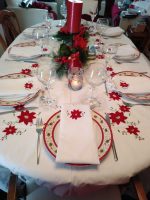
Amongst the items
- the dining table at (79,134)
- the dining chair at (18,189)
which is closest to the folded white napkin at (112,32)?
the dining table at (79,134)

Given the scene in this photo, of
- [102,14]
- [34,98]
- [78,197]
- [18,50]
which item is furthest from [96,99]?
[102,14]

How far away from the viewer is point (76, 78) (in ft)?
2.84

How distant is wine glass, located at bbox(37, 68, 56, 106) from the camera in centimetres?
80

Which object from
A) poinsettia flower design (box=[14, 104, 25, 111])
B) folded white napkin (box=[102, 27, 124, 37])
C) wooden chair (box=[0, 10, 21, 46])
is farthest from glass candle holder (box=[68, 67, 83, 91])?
Result: wooden chair (box=[0, 10, 21, 46])

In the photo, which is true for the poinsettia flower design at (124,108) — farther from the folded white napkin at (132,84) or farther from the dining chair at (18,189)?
the dining chair at (18,189)

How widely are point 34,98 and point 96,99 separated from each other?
0.27 meters

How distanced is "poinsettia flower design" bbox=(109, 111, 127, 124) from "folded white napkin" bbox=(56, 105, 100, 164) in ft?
0.34

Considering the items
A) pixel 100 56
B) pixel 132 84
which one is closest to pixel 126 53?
pixel 100 56

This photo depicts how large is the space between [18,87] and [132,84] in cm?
53

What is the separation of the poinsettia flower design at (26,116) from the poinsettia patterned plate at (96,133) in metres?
0.08

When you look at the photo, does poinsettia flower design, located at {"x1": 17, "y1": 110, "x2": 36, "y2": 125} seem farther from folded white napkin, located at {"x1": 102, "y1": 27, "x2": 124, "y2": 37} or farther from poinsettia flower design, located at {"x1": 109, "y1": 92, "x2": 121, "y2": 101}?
folded white napkin, located at {"x1": 102, "y1": 27, "x2": 124, "y2": 37}

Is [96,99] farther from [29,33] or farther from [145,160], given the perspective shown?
[29,33]

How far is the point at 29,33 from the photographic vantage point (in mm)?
1414

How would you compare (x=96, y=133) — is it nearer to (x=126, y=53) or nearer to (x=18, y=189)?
(x=18, y=189)
